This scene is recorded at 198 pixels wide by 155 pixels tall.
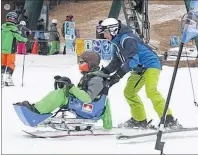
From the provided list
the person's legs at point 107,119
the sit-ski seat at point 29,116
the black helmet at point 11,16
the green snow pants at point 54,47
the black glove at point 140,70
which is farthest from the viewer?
the green snow pants at point 54,47

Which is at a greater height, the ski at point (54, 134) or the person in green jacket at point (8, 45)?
the person in green jacket at point (8, 45)

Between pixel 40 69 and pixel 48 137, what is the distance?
9.31 meters

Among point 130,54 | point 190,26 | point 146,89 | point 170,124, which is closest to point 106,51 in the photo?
point 146,89

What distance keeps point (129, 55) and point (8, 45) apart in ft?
18.5

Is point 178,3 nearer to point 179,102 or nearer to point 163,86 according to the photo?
point 163,86

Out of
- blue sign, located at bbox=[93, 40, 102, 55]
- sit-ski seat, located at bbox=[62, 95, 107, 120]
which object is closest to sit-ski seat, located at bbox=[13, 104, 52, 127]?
sit-ski seat, located at bbox=[62, 95, 107, 120]

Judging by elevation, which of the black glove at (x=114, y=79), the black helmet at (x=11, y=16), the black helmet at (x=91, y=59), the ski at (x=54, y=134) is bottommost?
the ski at (x=54, y=134)

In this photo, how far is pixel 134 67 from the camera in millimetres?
6871

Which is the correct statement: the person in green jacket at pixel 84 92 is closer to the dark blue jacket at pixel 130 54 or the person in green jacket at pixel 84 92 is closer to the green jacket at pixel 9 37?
the dark blue jacket at pixel 130 54

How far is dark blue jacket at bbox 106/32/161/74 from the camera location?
22.0 ft

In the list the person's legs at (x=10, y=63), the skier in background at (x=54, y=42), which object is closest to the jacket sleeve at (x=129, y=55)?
the person's legs at (x=10, y=63)

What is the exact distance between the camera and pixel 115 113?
9039mm

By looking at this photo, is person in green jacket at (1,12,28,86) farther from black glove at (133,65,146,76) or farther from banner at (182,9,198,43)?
banner at (182,9,198,43)

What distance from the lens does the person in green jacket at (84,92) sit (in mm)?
6328
